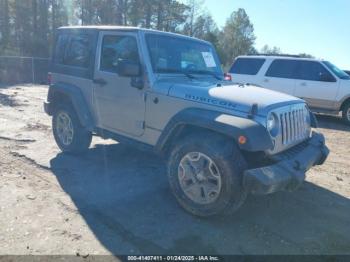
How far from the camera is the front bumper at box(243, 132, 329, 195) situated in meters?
3.43

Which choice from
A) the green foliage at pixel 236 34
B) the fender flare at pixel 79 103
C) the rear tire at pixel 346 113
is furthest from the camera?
the green foliage at pixel 236 34

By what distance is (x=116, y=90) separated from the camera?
16.2 ft

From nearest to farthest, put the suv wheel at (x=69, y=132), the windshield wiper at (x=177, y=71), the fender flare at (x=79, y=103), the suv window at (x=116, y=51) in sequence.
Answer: the windshield wiper at (x=177, y=71), the suv window at (x=116, y=51), the fender flare at (x=79, y=103), the suv wheel at (x=69, y=132)

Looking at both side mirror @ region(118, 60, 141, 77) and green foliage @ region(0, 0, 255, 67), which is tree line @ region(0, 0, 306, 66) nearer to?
green foliage @ region(0, 0, 255, 67)

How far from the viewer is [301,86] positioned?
11.5 meters

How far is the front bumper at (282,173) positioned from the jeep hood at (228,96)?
587mm

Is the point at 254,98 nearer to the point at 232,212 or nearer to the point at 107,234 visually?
the point at 232,212

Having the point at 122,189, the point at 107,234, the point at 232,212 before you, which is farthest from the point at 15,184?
the point at 232,212

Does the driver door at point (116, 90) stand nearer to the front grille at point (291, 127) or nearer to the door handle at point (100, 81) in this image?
the door handle at point (100, 81)

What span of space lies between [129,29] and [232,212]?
112 inches

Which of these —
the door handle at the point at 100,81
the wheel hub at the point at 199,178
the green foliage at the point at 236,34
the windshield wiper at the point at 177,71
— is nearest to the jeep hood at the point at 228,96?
the windshield wiper at the point at 177,71

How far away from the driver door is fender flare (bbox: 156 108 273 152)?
2.73 feet

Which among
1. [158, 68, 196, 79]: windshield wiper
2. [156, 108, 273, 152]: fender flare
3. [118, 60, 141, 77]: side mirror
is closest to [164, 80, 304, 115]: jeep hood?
[156, 108, 273, 152]: fender flare

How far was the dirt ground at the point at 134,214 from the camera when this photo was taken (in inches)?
135
